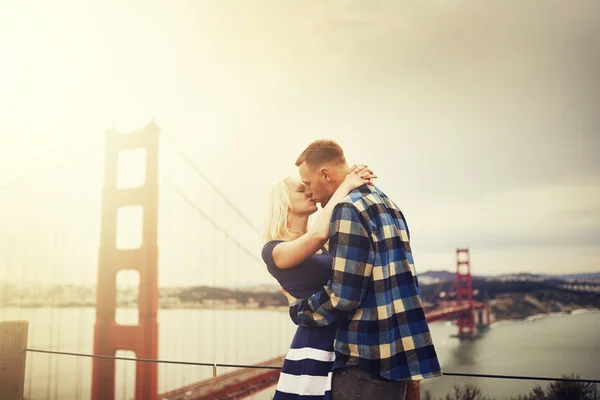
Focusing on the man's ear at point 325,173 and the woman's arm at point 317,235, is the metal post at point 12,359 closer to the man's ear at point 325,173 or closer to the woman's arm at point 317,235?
the woman's arm at point 317,235

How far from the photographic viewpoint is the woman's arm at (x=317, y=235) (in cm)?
112

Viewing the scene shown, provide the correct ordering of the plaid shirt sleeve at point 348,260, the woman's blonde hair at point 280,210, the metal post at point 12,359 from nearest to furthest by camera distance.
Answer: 1. the plaid shirt sleeve at point 348,260
2. the woman's blonde hair at point 280,210
3. the metal post at point 12,359

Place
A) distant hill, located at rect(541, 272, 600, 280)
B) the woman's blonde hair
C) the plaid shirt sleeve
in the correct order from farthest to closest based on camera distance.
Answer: distant hill, located at rect(541, 272, 600, 280) → the woman's blonde hair → the plaid shirt sleeve

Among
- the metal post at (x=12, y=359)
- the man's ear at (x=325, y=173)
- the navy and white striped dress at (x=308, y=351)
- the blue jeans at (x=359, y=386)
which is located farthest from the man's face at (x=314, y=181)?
the metal post at (x=12, y=359)

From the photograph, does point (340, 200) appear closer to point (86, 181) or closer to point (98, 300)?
point (98, 300)

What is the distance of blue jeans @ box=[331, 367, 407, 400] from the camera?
3.40ft

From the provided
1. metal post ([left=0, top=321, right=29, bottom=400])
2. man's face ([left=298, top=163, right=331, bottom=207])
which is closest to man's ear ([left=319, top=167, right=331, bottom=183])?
man's face ([left=298, top=163, right=331, bottom=207])

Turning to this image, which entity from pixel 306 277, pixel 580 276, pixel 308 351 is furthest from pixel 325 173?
pixel 580 276

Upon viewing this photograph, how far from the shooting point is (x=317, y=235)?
1121 mm

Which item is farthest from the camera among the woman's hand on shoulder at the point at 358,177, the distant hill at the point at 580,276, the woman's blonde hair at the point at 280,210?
the distant hill at the point at 580,276

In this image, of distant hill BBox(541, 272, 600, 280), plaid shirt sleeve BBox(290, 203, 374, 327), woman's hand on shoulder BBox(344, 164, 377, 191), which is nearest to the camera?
plaid shirt sleeve BBox(290, 203, 374, 327)

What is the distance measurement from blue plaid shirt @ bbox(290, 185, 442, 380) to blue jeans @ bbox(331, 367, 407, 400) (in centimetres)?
2

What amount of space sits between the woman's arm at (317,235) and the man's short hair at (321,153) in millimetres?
63

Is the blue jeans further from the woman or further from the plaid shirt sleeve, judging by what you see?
the plaid shirt sleeve
